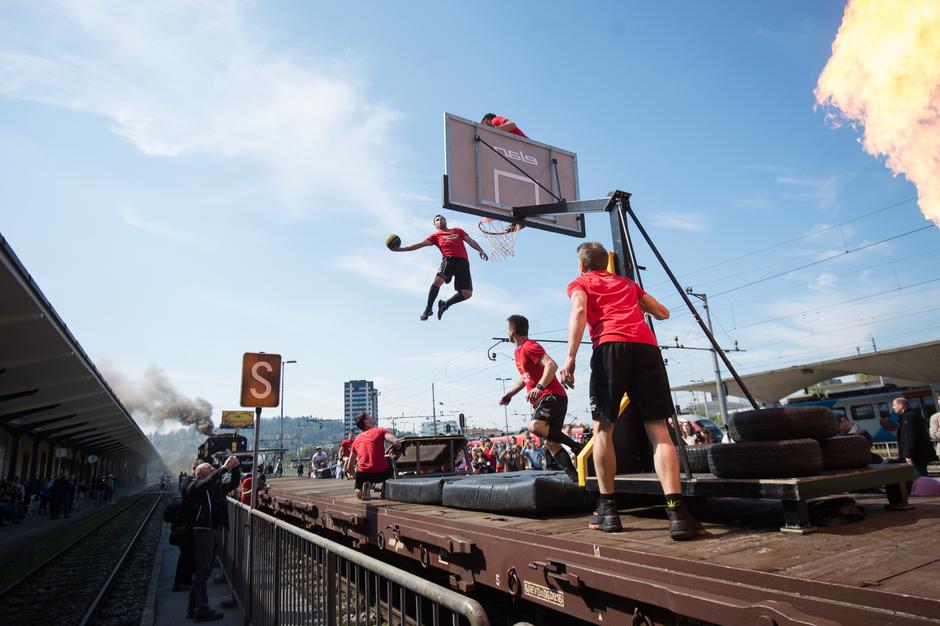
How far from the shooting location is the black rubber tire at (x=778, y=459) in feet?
9.21

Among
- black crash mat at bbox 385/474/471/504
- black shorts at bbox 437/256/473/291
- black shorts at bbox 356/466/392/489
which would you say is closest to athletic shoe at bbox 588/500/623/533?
black crash mat at bbox 385/474/471/504

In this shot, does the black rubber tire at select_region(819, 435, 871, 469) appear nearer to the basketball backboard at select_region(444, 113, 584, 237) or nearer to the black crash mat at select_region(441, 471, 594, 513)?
the black crash mat at select_region(441, 471, 594, 513)

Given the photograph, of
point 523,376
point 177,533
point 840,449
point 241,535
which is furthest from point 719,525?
point 177,533

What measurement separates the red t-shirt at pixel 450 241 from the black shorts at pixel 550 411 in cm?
320

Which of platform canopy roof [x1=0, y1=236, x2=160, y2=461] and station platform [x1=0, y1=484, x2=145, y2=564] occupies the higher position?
platform canopy roof [x1=0, y1=236, x2=160, y2=461]

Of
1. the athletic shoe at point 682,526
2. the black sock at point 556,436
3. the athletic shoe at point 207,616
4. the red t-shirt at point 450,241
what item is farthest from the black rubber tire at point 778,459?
the athletic shoe at point 207,616

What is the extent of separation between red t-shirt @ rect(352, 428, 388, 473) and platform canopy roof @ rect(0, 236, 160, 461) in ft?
29.7

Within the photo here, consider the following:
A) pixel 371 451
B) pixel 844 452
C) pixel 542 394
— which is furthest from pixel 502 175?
pixel 844 452

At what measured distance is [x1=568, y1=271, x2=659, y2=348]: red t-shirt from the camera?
11.0ft

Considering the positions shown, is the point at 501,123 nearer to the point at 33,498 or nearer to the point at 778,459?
the point at 778,459

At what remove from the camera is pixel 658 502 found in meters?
4.17

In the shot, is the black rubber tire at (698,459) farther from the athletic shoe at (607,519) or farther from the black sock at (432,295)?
the black sock at (432,295)

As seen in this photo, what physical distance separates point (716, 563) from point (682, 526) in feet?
2.08

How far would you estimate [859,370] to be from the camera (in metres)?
27.5
